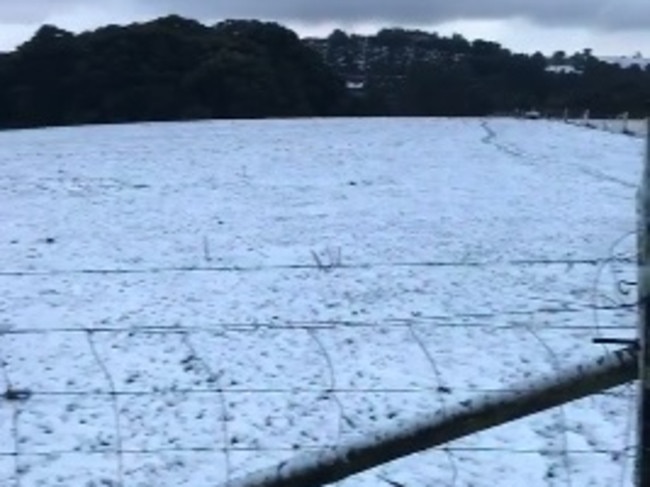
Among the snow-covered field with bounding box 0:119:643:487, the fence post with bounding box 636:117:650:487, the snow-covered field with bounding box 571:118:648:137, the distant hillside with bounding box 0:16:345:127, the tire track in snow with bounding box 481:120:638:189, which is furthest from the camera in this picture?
the distant hillside with bounding box 0:16:345:127

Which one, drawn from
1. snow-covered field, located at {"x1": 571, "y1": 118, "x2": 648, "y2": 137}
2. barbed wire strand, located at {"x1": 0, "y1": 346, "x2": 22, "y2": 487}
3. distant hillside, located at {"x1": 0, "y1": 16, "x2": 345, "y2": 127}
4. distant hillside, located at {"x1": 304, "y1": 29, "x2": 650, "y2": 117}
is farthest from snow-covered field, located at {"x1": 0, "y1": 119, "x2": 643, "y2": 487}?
distant hillside, located at {"x1": 304, "y1": 29, "x2": 650, "y2": 117}

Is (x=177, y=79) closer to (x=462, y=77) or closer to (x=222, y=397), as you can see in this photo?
(x=462, y=77)

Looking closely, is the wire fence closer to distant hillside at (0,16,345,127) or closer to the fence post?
the fence post

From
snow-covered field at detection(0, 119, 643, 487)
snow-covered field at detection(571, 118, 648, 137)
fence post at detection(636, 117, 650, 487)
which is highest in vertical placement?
fence post at detection(636, 117, 650, 487)

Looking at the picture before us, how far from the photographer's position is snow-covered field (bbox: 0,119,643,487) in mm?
6125

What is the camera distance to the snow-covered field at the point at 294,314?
6125mm

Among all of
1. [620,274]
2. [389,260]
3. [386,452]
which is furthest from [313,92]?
[386,452]

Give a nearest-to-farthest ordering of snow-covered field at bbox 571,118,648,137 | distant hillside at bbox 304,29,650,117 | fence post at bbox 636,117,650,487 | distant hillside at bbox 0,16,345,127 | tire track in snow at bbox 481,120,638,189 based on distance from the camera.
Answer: fence post at bbox 636,117,650,487 → tire track in snow at bbox 481,120,638,189 → snow-covered field at bbox 571,118,648,137 → distant hillside at bbox 0,16,345,127 → distant hillside at bbox 304,29,650,117

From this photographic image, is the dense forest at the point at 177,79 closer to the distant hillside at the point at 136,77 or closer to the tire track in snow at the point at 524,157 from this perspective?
the distant hillside at the point at 136,77

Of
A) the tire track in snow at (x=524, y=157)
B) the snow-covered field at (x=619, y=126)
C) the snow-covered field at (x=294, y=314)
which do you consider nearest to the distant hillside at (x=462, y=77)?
the snow-covered field at (x=619, y=126)

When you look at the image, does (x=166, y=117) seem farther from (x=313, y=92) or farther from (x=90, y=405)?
(x=90, y=405)

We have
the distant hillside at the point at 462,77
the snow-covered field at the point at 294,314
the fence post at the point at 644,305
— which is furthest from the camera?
the distant hillside at the point at 462,77

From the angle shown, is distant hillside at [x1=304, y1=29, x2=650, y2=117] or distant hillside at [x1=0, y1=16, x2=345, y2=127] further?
distant hillside at [x1=304, y1=29, x2=650, y2=117]

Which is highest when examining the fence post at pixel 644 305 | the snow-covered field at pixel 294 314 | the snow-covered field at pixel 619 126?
the fence post at pixel 644 305
